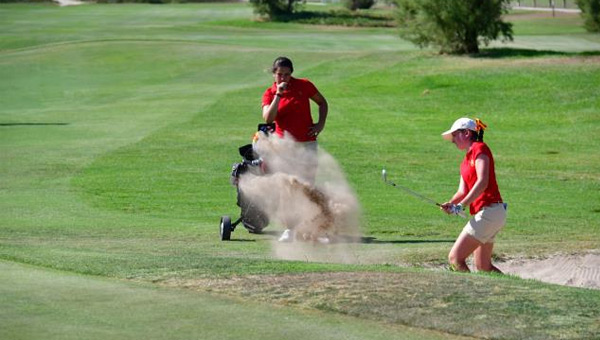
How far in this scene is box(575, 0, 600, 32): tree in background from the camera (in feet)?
210

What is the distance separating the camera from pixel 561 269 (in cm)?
1257

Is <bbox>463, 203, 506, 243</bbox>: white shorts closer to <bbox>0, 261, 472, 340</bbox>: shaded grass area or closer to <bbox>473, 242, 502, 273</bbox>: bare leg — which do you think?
<bbox>473, 242, 502, 273</bbox>: bare leg

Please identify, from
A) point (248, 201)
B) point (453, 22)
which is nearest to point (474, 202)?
point (248, 201)

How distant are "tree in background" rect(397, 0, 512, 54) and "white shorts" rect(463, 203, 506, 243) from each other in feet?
110

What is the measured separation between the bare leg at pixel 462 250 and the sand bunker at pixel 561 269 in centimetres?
100

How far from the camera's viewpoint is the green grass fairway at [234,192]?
27.0ft

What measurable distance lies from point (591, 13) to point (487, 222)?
A: 2205 inches

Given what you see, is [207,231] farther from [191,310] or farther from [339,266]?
[191,310]

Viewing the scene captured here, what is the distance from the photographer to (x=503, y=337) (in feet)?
25.3

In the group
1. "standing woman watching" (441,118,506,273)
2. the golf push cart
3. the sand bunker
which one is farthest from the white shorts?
the golf push cart

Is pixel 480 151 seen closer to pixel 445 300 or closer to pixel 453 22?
pixel 445 300

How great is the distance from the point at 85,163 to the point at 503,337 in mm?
17331

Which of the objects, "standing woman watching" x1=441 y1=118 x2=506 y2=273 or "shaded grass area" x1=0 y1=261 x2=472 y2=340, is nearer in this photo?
"shaded grass area" x1=0 y1=261 x2=472 y2=340

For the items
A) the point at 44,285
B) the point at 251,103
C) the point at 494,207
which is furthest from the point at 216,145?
the point at 44,285
